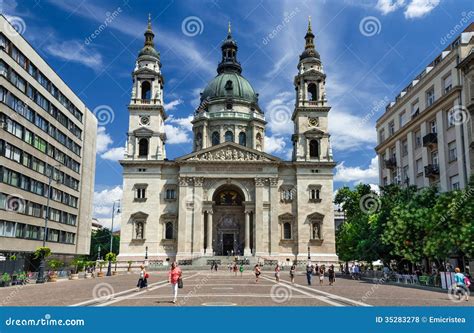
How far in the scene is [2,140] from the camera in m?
48.3

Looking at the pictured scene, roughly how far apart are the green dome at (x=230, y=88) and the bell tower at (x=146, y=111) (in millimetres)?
15161

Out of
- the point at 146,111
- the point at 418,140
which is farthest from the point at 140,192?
the point at 418,140

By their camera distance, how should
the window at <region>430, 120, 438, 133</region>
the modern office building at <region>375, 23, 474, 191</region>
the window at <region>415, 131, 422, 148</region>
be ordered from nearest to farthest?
the modern office building at <region>375, 23, 474, 191</region> → the window at <region>430, 120, 438, 133</region> → the window at <region>415, 131, 422, 148</region>

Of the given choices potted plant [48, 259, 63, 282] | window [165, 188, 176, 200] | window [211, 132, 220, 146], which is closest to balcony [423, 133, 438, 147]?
potted plant [48, 259, 63, 282]

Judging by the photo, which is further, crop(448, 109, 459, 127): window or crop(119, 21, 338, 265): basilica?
crop(119, 21, 338, 265): basilica

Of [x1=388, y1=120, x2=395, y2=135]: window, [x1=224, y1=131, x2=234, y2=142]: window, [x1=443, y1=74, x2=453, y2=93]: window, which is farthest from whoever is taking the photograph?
[x1=224, y1=131, x2=234, y2=142]: window

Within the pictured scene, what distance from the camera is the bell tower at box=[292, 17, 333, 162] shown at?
233 ft

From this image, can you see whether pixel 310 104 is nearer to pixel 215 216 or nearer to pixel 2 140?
pixel 215 216

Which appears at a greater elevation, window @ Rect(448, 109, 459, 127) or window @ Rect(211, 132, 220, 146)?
Answer: window @ Rect(211, 132, 220, 146)

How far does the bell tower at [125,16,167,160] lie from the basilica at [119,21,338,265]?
150 mm

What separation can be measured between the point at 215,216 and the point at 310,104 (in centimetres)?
2242

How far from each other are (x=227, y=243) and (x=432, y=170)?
3657cm

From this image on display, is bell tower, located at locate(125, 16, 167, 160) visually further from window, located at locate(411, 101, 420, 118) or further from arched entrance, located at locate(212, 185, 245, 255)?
window, located at locate(411, 101, 420, 118)

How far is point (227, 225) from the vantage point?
72.7 metres
